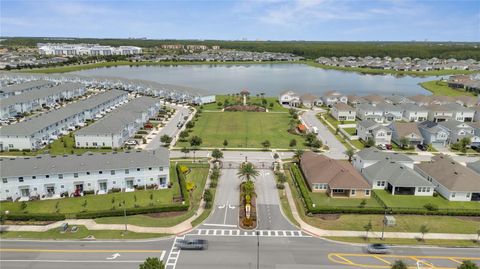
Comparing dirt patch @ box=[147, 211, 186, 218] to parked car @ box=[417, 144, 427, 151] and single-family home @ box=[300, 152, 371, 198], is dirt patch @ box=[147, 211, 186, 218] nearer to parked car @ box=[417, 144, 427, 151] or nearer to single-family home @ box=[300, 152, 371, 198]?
single-family home @ box=[300, 152, 371, 198]

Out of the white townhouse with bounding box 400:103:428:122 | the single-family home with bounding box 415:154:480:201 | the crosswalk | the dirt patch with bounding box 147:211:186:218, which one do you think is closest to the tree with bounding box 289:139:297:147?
the single-family home with bounding box 415:154:480:201

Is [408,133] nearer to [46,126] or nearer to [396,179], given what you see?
[396,179]

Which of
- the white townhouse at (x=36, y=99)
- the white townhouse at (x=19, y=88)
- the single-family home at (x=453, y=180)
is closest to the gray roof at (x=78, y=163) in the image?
the single-family home at (x=453, y=180)

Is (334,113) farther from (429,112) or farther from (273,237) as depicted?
(273,237)

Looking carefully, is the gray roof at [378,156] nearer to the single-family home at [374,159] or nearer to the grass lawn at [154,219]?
the single-family home at [374,159]

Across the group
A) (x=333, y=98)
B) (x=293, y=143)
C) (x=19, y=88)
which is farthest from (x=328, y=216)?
(x=19, y=88)

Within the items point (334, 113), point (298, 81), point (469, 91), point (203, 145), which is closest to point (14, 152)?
point (203, 145)
